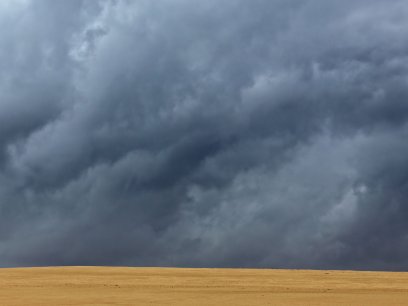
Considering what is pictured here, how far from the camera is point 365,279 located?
4856 centimetres

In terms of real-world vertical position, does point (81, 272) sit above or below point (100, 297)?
above

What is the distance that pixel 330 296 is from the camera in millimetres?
33844

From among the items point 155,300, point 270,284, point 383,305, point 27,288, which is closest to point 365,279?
point 270,284

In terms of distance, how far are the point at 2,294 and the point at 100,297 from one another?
6.39 m

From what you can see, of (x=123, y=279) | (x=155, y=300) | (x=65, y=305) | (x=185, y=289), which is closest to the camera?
(x=65, y=305)

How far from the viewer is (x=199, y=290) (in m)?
37.2

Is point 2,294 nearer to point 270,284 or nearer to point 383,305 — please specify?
point 270,284

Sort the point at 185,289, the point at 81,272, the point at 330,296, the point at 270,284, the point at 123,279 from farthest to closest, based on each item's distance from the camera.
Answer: the point at 81,272 → the point at 123,279 → the point at 270,284 → the point at 185,289 → the point at 330,296

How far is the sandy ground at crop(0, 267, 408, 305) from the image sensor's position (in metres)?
31.0

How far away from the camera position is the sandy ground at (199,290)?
31.0m

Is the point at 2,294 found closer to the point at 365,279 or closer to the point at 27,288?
the point at 27,288

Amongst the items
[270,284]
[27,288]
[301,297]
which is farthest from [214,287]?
[27,288]

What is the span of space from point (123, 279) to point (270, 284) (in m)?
12.4

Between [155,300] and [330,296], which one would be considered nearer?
[155,300]
